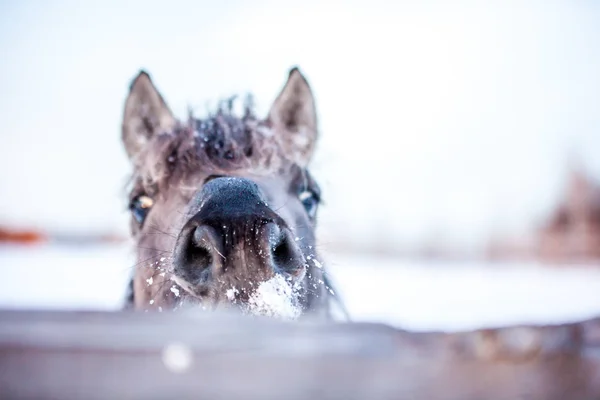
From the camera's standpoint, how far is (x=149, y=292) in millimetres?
2213

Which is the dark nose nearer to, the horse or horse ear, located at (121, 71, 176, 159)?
the horse

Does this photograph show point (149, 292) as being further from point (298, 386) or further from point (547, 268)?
point (547, 268)

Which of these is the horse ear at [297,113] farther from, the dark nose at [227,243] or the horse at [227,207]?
the dark nose at [227,243]

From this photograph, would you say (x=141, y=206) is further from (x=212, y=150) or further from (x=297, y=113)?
(x=297, y=113)

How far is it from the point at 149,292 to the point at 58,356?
62.8 inches

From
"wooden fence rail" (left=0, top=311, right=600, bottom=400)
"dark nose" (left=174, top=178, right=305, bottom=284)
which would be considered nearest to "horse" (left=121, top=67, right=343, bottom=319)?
"dark nose" (left=174, top=178, right=305, bottom=284)

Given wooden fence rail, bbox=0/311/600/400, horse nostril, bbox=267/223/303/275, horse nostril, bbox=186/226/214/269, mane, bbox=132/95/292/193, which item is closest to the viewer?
wooden fence rail, bbox=0/311/600/400

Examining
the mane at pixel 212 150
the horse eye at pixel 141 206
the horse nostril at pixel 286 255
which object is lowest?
the horse nostril at pixel 286 255

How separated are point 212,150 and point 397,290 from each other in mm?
7354

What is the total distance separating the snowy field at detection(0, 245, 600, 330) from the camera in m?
6.12

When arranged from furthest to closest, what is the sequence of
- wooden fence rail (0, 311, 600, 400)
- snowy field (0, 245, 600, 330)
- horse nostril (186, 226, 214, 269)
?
snowy field (0, 245, 600, 330) < horse nostril (186, 226, 214, 269) < wooden fence rail (0, 311, 600, 400)

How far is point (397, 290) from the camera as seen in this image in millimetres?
8938

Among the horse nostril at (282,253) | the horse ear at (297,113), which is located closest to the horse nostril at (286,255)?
the horse nostril at (282,253)

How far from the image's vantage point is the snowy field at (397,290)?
6121 millimetres
